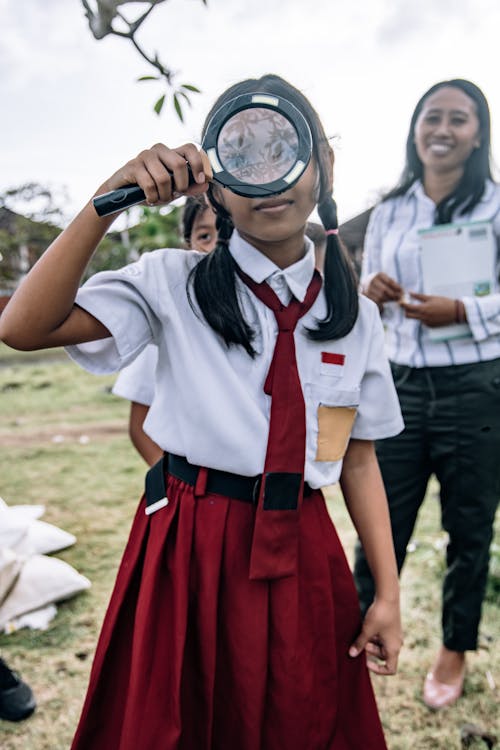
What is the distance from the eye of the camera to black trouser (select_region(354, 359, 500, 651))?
207cm

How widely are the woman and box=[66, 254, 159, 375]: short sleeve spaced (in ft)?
3.83

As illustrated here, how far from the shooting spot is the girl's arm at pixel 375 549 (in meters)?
1.41

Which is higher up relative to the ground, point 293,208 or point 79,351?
point 293,208

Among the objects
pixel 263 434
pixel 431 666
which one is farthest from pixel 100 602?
pixel 263 434

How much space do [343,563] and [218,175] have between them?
2.89 ft

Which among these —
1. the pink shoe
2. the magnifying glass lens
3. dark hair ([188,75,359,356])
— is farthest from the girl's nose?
the pink shoe

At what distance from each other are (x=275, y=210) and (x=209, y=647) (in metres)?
0.86

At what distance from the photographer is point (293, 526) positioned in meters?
1.22

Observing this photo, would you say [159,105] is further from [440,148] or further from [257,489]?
[440,148]

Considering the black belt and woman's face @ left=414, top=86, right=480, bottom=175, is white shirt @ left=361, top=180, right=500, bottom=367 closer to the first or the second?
woman's face @ left=414, top=86, right=480, bottom=175

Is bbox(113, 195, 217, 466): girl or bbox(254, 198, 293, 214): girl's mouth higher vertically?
bbox(254, 198, 293, 214): girl's mouth

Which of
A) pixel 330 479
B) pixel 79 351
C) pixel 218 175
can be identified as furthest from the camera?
pixel 330 479

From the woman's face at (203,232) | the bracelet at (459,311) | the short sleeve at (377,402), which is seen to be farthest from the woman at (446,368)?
the short sleeve at (377,402)

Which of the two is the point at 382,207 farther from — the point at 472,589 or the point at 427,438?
the point at 472,589
